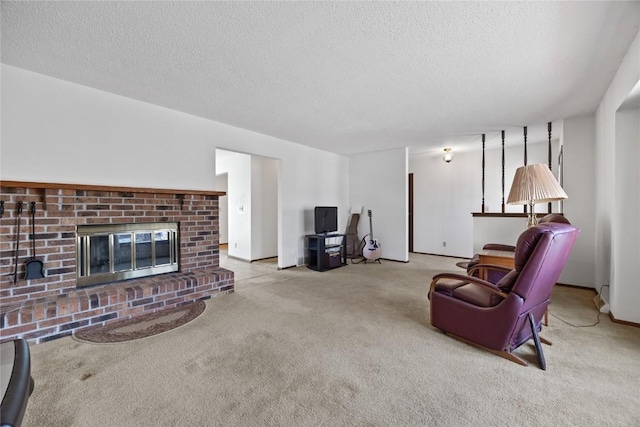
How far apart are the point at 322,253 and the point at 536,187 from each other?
3.28 meters

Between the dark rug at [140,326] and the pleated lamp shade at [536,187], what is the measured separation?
11.3ft

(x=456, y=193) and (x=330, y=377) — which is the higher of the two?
(x=456, y=193)

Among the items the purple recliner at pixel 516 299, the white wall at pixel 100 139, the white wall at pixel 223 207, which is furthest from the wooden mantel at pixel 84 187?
the white wall at pixel 223 207

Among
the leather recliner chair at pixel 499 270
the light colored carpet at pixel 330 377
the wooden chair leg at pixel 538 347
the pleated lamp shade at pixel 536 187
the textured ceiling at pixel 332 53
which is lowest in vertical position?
the light colored carpet at pixel 330 377

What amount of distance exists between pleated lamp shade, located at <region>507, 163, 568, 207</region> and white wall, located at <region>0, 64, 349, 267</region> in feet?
11.7

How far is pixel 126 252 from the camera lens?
3.11m

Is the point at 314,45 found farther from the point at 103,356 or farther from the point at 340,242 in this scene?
the point at 340,242

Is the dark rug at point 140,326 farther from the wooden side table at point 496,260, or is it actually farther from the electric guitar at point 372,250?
the electric guitar at point 372,250

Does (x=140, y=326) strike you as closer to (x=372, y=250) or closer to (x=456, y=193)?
(x=372, y=250)

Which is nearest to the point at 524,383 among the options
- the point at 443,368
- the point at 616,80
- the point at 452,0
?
the point at 443,368

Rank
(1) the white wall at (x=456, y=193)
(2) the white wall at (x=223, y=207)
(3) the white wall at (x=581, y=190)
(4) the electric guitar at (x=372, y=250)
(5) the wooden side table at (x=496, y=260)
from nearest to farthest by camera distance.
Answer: (5) the wooden side table at (x=496, y=260)
(3) the white wall at (x=581, y=190)
(4) the electric guitar at (x=372, y=250)
(1) the white wall at (x=456, y=193)
(2) the white wall at (x=223, y=207)

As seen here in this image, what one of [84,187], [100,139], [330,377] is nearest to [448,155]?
[330,377]

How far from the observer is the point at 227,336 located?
94.7 inches

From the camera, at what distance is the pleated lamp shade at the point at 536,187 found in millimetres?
2521
